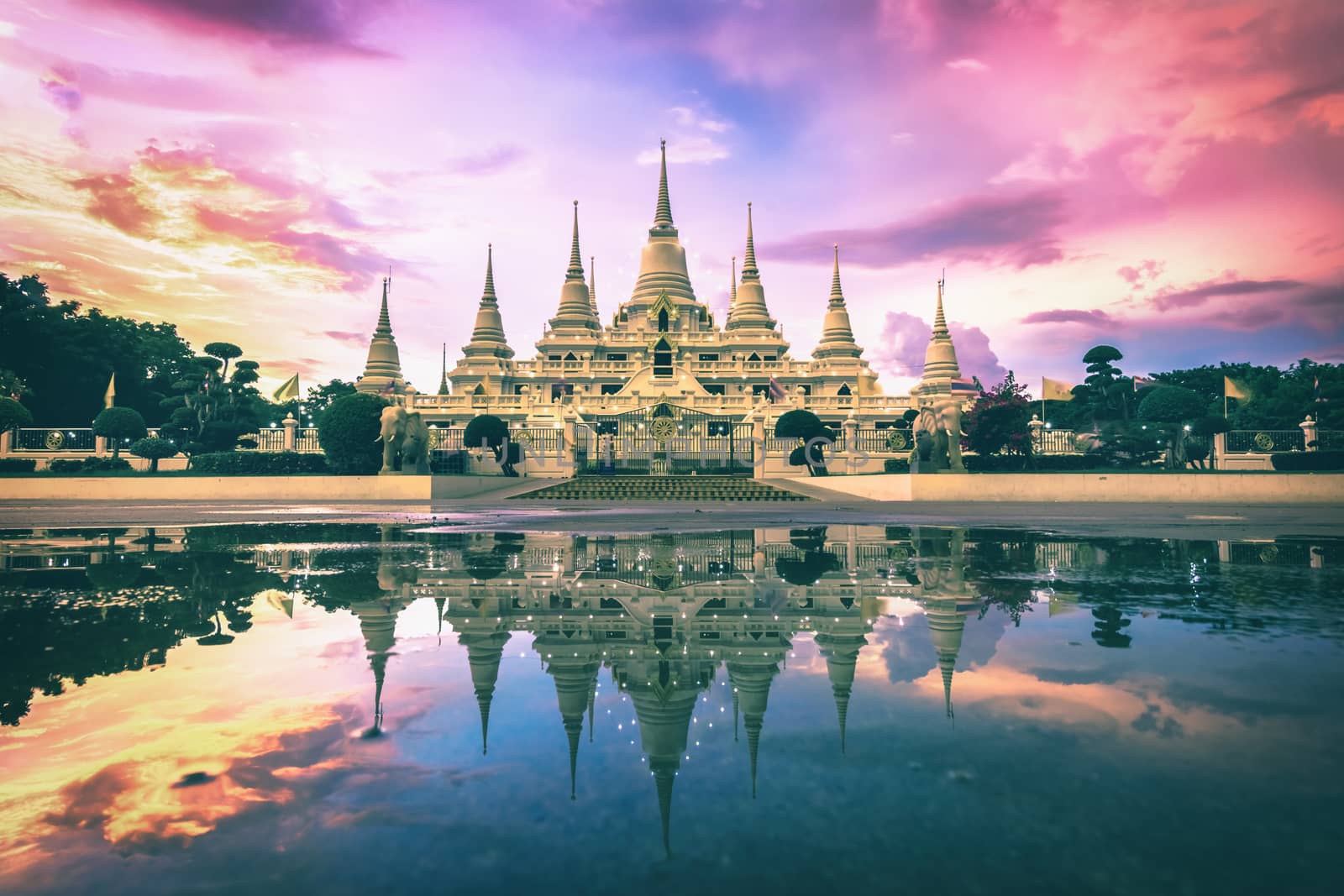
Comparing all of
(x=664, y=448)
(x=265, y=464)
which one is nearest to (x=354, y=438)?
(x=265, y=464)

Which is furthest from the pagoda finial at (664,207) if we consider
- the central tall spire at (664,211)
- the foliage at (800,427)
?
the foliage at (800,427)

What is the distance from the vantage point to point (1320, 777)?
9.80 feet

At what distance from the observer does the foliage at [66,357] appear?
1993 inches

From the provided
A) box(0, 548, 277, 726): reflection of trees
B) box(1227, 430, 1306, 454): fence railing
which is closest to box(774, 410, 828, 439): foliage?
box(1227, 430, 1306, 454): fence railing

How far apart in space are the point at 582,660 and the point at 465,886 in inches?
102

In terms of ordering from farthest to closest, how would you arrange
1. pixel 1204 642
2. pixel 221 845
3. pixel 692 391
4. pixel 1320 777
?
pixel 692 391
pixel 1204 642
pixel 1320 777
pixel 221 845

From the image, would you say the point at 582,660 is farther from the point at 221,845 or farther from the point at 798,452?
the point at 798,452

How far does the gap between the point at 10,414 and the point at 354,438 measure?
18.0 meters

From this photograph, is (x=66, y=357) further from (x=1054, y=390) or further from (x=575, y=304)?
(x=1054, y=390)

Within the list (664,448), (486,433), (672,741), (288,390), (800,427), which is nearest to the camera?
(672,741)

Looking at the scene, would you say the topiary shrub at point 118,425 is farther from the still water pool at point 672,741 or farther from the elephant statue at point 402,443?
the still water pool at point 672,741

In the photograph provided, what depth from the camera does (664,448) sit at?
40688 millimetres

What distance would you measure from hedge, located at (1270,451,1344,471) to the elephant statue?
32.6 meters

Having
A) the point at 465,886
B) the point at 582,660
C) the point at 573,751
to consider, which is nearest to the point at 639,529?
the point at 582,660
